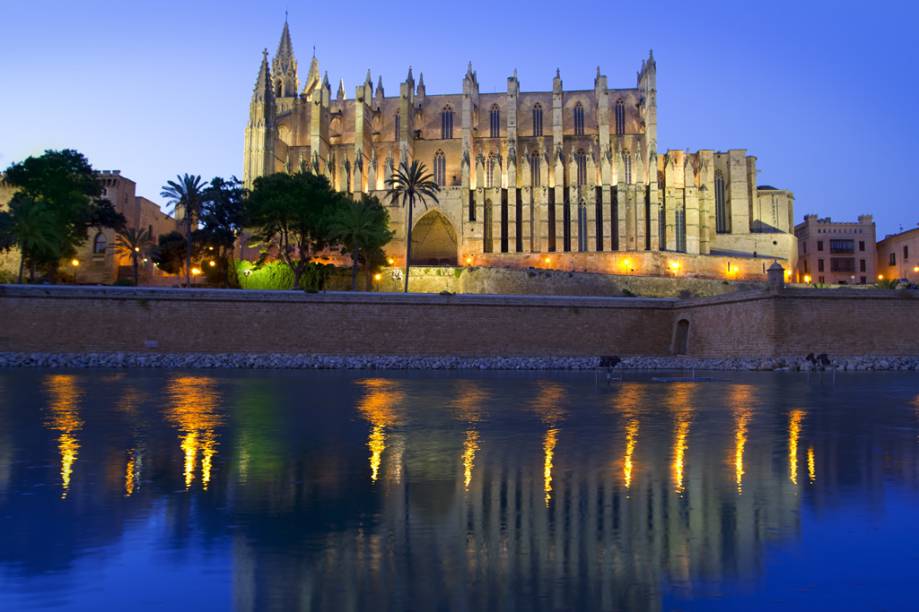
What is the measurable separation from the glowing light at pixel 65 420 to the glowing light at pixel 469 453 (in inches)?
141

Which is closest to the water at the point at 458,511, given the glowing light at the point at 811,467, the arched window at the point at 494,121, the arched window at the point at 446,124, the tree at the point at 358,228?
the glowing light at the point at 811,467

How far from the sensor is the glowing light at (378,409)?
9297mm

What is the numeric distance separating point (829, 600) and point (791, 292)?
1176 inches

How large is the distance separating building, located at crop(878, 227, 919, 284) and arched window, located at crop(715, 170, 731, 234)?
45.9ft

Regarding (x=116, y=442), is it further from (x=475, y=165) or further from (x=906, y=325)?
(x=475, y=165)

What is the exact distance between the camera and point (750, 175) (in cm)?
6588

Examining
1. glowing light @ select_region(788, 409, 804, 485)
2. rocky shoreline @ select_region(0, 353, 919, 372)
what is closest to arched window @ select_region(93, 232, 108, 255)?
rocky shoreline @ select_region(0, 353, 919, 372)

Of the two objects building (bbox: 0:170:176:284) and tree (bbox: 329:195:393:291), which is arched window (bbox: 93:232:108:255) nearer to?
building (bbox: 0:170:176:284)

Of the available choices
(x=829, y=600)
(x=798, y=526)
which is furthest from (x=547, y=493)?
(x=829, y=600)

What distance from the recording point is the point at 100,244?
55219 millimetres

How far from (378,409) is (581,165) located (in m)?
52.5

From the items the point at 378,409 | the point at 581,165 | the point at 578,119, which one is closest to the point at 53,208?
the point at 378,409

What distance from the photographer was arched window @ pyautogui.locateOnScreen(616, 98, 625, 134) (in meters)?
67.5

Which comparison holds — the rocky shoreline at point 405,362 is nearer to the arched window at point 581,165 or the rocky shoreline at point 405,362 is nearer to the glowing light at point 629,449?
the glowing light at point 629,449
